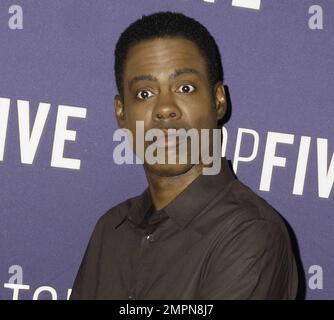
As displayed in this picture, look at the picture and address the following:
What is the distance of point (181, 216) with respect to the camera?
132 cm

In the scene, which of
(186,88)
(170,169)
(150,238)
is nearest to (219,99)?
(186,88)

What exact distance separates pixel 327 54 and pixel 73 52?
79cm

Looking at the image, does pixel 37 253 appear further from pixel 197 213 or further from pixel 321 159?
pixel 321 159

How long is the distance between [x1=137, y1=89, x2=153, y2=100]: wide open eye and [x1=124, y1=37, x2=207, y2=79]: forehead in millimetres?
46

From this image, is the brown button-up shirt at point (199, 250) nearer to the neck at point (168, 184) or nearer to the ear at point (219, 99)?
the neck at point (168, 184)

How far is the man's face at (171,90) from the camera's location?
1.33m

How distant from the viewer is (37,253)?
175cm

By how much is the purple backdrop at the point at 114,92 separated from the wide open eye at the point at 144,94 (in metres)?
0.39

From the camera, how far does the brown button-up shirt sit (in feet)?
3.68

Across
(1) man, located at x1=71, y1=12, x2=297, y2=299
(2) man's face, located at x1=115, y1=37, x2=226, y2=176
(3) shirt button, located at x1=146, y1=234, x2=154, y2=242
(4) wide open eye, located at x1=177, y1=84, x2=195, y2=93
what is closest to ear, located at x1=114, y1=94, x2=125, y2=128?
(1) man, located at x1=71, y1=12, x2=297, y2=299

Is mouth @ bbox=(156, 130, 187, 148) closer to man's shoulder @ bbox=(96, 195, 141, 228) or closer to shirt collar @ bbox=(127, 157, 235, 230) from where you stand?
shirt collar @ bbox=(127, 157, 235, 230)

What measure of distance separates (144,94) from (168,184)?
23cm

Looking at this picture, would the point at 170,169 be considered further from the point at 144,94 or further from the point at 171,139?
the point at 144,94
